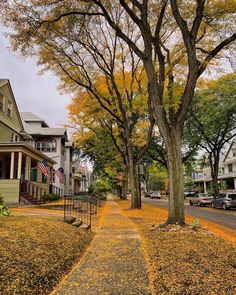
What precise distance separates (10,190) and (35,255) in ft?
44.8

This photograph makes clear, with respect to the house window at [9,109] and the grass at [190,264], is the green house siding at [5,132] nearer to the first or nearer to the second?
the house window at [9,109]

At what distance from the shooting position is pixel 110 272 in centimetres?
522

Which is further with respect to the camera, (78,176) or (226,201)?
(78,176)

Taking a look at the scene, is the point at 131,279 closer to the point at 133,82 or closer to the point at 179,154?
the point at 179,154

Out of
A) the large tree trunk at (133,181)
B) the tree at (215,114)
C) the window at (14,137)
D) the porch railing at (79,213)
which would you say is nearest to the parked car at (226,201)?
the tree at (215,114)

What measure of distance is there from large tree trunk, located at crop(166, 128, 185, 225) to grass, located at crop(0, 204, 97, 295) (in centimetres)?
359

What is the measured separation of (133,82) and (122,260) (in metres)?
16.5

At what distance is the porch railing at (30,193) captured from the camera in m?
18.4

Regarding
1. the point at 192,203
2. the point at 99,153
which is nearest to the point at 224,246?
the point at 192,203

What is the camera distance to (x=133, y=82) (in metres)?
20.7

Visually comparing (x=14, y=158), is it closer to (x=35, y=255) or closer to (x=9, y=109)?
(x=9, y=109)

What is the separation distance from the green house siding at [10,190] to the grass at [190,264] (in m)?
12.0

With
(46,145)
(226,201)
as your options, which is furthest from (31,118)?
(226,201)

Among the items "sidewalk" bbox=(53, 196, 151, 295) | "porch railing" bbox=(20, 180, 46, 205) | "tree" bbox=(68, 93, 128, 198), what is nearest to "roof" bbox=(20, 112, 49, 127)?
"tree" bbox=(68, 93, 128, 198)
